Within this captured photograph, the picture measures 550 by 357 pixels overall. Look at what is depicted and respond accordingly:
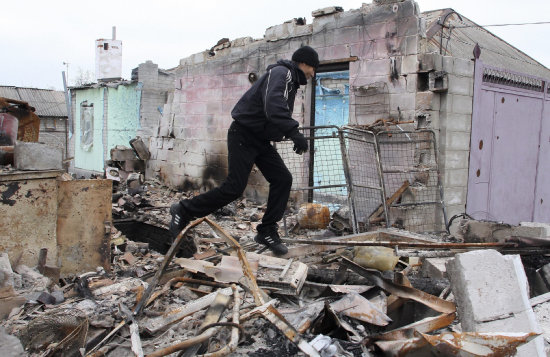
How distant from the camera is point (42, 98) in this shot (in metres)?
27.1

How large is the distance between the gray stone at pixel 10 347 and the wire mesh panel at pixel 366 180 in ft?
12.8

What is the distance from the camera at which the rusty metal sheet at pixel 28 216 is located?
346cm

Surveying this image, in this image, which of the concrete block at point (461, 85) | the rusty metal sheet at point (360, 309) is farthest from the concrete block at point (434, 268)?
the concrete block at point (461, 85)

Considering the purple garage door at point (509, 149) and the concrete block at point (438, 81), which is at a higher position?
the concrete block at point (438, 81)

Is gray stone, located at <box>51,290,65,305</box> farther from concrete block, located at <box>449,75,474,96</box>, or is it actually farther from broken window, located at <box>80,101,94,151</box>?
broken window, located at <box>80,101,94,151</box>

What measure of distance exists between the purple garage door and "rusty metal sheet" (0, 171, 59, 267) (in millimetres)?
5241

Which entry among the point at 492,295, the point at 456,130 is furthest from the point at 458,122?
the point at 492,295

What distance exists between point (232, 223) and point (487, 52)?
15.9 feet

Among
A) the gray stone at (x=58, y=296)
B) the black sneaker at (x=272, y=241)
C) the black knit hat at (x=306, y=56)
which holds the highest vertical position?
the black knit hat at (x=306, y=56)

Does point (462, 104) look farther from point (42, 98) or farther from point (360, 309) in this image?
point (42, 98)

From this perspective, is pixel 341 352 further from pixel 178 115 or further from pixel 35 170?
pixel 178 115

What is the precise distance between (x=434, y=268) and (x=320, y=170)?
308 cm

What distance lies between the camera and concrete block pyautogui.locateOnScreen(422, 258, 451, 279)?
12.2 ft

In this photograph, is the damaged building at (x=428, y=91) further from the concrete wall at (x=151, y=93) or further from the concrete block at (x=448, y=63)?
the concrete wall at (x=151, y=93)
